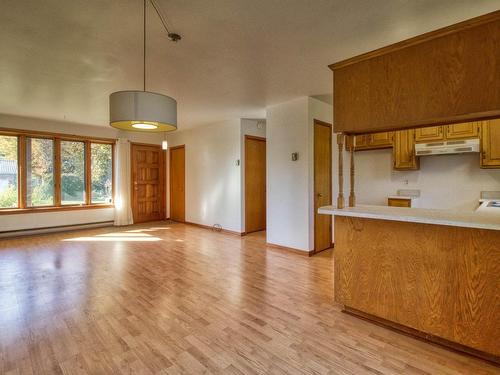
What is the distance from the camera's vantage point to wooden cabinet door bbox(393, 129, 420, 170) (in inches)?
151

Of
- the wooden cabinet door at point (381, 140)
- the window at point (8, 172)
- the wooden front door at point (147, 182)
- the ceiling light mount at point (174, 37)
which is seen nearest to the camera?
the ceiling light mount at point (174, 37)

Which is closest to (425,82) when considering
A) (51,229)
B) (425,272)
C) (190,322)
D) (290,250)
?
(425,272)

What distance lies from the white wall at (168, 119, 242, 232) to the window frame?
6.51ft

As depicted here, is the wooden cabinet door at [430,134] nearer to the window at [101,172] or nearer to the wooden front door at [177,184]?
the wooden front door at [177,184]

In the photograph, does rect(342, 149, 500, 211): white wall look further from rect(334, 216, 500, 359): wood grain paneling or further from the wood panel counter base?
the wood panel counter base

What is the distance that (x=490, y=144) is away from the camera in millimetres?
3225

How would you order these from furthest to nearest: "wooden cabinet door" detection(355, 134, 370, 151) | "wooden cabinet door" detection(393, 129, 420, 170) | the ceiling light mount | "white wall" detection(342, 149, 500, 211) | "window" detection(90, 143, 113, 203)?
"window" detection(90, 143, 113, 203)
"wooden cabinet door" detection(355, 134, 370, 151)
"wooden cabinet door" detection(393, 129, 420, 170)
"white wall" detection(342, 149, 500, 211)
the ceiling light mount

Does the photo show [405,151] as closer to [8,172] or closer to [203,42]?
[203,42]

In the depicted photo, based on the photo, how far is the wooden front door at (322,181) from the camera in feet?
14.2

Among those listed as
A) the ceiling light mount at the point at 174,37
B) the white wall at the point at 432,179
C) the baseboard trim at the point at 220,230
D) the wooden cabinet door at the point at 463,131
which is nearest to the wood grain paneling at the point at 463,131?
the wooden cabinet door at the point at 463,131

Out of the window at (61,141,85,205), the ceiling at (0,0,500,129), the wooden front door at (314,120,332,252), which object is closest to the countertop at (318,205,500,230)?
the ceiling at (0,0,500,129)

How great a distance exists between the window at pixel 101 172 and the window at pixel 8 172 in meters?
1.43

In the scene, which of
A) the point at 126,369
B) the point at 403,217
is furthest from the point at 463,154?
the point at 126,369

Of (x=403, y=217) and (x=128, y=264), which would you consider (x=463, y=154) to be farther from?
(x=128, y=264)
